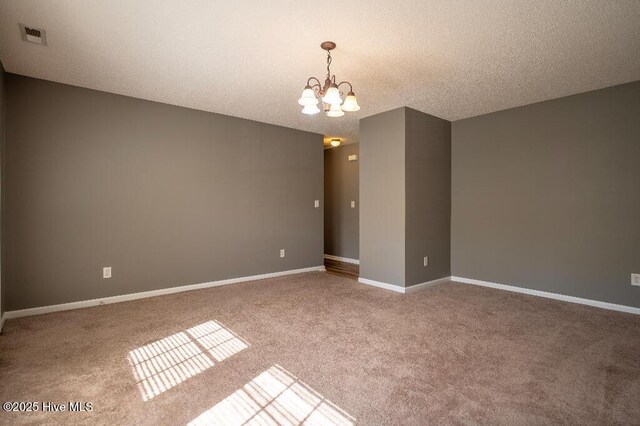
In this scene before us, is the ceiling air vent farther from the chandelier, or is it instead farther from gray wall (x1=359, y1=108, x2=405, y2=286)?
gray wall (x1=359, y1=108, x2=405, y2=286)

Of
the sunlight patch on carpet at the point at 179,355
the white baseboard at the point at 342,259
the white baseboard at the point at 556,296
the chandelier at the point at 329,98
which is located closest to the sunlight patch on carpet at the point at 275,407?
the sunlight patch on carpet at the point at 179,355

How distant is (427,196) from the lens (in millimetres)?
4738

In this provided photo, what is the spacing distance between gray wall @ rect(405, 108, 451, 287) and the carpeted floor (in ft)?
3.11

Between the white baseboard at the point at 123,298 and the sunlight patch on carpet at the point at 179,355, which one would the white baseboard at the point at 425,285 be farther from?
the sunlight patch on carpet at the point at 179,355

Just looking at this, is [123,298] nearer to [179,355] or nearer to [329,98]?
[179,355]

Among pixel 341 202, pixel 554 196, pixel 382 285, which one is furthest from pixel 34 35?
pixel 554 196

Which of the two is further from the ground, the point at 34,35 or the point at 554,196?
the point at 34,35

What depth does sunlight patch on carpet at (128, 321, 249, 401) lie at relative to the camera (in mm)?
2092

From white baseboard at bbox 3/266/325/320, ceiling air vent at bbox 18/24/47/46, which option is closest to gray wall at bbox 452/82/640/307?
white baseboard at bbox 3/266/325/320

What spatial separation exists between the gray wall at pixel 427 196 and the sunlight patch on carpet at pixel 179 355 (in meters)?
2.62

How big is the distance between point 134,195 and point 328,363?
10.7 ft

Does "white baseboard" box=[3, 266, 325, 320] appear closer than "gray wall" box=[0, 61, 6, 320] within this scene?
No

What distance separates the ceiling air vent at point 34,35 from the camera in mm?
2557

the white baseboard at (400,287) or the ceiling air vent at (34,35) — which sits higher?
the ceiling air vent at (34,35)
